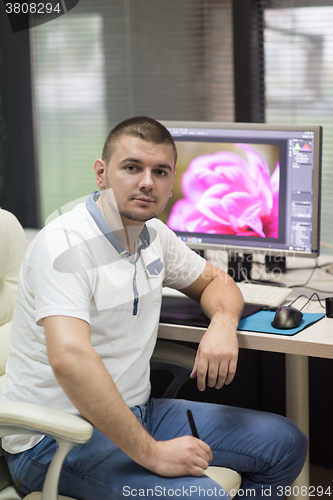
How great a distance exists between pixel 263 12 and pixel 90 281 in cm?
208

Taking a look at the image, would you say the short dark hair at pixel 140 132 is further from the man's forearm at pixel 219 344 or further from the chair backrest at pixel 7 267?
the man's forearm at pixel 219 344

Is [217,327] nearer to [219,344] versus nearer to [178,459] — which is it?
[219,344]

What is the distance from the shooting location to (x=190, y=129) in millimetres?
1808

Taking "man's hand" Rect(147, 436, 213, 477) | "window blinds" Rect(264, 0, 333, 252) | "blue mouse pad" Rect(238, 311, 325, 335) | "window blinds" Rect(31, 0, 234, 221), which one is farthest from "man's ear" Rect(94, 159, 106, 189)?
"window blinds" Rect(31, 0, 234, 221)

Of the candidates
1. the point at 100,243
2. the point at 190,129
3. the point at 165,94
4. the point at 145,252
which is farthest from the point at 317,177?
the point at 165,94

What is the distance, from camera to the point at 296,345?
132 cm

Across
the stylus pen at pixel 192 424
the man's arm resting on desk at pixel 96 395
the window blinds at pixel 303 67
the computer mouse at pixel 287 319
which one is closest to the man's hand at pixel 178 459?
the man's arm resting on desk at pixel 96 395

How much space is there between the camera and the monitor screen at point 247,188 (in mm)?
1665

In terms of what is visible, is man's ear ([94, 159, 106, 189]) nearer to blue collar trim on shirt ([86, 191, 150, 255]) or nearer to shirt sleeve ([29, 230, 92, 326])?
blue collar trim on shirt ([86, 191, 150, 255])

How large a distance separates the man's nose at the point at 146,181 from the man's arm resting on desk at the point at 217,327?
0.38 metres

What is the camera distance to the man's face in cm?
129

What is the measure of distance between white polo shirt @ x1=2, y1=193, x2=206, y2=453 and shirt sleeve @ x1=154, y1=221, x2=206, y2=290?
0.11 meters

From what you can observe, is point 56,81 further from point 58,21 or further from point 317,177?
point 317,177

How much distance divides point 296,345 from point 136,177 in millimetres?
562
